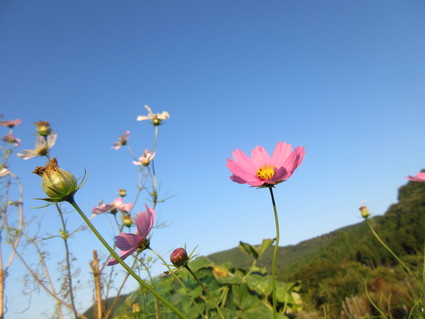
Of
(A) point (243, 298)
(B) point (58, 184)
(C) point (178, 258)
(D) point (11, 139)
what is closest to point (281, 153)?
(C) point (178, 258)

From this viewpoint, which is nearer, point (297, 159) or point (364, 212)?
point (297, 159)

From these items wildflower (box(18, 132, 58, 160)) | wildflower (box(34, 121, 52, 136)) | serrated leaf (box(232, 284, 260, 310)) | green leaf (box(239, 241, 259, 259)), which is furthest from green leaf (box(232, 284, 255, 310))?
wildflower (box(34, 121, 52, 136))

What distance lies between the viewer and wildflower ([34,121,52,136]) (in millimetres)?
1626

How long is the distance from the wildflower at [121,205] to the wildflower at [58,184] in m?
1.26

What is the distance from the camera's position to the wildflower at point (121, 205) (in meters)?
1.80

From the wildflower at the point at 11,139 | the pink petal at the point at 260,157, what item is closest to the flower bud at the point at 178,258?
the pink petal at the point at 260,157

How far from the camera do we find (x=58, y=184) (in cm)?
57

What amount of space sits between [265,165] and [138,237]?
0.39m

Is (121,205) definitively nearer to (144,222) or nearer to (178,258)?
(144,222)

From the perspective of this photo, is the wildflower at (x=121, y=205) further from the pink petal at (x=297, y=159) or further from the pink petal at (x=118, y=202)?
the pink petal at (x=297, y=159)

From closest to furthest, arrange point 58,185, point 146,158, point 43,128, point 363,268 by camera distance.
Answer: point 58,185
point 43,128
point 146,158
point 363,268

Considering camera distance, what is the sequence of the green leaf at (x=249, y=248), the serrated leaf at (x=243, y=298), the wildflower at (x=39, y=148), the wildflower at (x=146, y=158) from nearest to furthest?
the serrated leaf at (x=243, y=298) → the wildflower at (x=39, y=148) → the green leaf at (x=249, y=248) → the wildflower at (x=146, y=158)

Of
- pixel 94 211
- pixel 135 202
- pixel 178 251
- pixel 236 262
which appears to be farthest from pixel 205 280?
pixel 236 262

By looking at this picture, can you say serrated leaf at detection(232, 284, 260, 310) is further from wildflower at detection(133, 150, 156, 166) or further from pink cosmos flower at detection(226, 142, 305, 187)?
wildflower at detection(133, 150, 156, 166)
